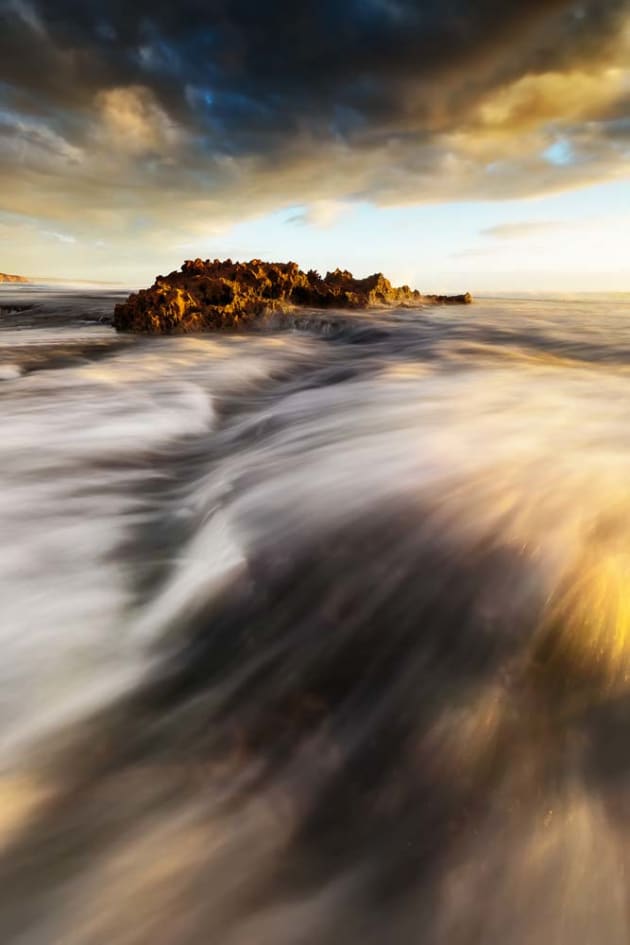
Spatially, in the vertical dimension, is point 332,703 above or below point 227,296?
below

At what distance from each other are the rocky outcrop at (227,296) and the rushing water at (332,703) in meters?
10.2

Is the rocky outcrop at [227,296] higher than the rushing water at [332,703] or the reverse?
higher

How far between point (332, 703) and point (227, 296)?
13.3m

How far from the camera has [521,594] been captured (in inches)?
61.8

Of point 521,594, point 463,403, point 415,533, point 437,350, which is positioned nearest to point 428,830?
point 521,594

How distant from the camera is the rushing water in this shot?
1042 millimetres

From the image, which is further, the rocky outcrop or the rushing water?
the rocky outcrop

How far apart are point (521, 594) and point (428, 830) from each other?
2.28 feet

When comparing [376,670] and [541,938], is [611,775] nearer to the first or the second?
[541,938]

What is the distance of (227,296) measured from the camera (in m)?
13.6

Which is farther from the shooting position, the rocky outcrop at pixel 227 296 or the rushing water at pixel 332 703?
the rocky outcrop at pixel 227 296

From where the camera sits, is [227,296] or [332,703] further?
[227,296]

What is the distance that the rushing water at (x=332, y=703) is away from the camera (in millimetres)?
1042

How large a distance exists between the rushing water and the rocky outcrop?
10.2 m
